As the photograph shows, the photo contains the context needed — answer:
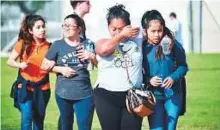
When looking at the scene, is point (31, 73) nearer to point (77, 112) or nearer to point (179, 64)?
point (77, 112)

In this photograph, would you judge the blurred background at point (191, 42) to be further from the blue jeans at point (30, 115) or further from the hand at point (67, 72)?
the hand at point (67, 72)

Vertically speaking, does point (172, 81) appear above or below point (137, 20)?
below

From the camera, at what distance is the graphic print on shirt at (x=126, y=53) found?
3843mm

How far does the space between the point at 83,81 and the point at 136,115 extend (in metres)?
0.62

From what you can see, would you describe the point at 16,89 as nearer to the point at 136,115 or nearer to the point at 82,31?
the point at 82,31

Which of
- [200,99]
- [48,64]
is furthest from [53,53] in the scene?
[200,99]

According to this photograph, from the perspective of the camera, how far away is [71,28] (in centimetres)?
427

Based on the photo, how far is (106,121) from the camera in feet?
12.3

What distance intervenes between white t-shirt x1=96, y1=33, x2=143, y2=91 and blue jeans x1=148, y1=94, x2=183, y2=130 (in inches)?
10.9

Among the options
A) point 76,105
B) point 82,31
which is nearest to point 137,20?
point 82,31

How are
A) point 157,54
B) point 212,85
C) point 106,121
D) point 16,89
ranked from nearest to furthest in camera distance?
point 106,121, point 157,54, point 16,89, point 212,85

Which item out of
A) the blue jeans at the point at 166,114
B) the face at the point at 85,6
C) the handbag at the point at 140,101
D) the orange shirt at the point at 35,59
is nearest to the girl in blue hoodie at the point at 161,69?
the blue jeans at the point at 166,114

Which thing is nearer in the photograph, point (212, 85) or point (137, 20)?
point (137, 20)

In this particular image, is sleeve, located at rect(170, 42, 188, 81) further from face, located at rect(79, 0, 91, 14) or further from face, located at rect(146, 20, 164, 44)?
Result: face, located at rect(79, 0, 91, 14)
